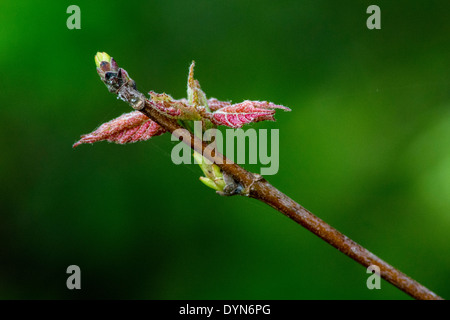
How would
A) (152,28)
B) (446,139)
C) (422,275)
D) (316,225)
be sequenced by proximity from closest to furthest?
1. (316,225)
2. (446,139)
3. (422,275)
4. (152,28)

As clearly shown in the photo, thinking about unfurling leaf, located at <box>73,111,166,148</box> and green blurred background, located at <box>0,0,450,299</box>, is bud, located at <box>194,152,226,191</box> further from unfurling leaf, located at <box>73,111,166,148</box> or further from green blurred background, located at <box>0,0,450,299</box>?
green blurred background, located at <box>0,0,450,299</box>

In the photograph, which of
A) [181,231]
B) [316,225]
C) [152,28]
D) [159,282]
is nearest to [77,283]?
[159,282]

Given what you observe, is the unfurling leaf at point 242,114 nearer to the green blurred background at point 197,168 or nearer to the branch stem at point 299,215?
the branch stem at point 299,215

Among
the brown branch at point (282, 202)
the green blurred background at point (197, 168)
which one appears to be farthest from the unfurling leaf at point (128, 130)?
the green blurred background at point (197, 168)

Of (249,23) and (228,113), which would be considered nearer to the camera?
(228,113)

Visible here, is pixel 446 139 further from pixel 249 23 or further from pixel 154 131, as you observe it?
pixel 154 131

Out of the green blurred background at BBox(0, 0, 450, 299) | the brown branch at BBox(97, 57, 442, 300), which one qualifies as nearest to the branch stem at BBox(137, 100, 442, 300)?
the brown branch at BBox(97, 57, 442, 300)
